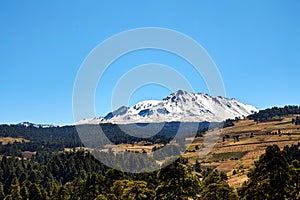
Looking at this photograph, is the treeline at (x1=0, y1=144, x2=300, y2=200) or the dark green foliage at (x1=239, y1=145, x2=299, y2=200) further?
the treeline at (x1=0, y1=144, x2=300, y2=200)

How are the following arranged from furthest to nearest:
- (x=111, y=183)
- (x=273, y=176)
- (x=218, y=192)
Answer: (x=111, y=183)
(x=218, y=192)
(x=273, y=176)

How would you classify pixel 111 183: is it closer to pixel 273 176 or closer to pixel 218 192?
pixel 218 192

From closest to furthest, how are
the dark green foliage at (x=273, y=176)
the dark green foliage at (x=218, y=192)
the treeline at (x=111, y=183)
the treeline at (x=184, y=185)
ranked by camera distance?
the dark green foliage at (x=273, y=176) < the treeline at (x=184, y=185) < the treeline at (x=111, y=183) < the dark green foliage at (x=218, y=192)

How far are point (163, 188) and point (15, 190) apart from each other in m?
75.6

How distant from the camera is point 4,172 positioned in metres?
198

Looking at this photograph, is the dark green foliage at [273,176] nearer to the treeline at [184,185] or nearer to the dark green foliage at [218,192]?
the treeline at [184,185]

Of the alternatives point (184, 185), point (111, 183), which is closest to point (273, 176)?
point (184, 185)

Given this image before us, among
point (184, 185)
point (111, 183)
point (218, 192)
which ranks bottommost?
point (218, 192)

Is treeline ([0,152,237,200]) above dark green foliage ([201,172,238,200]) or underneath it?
above

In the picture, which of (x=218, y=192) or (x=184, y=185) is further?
(x=218, y=192)

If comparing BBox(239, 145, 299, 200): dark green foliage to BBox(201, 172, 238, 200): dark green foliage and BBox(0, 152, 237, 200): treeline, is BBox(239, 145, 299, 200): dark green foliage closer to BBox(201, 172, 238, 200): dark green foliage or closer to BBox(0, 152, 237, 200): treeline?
BBox(0, 152, 237, 200): treeline

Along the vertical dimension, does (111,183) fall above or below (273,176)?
above

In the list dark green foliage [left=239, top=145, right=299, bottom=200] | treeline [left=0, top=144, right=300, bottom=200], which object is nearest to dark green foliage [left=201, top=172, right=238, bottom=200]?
treeline [left=0, top=144, right=300, bottom=200]

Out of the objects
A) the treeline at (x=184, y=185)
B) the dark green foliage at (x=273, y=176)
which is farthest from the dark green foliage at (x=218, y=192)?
the dark green foliage at (x=273, y=176)
